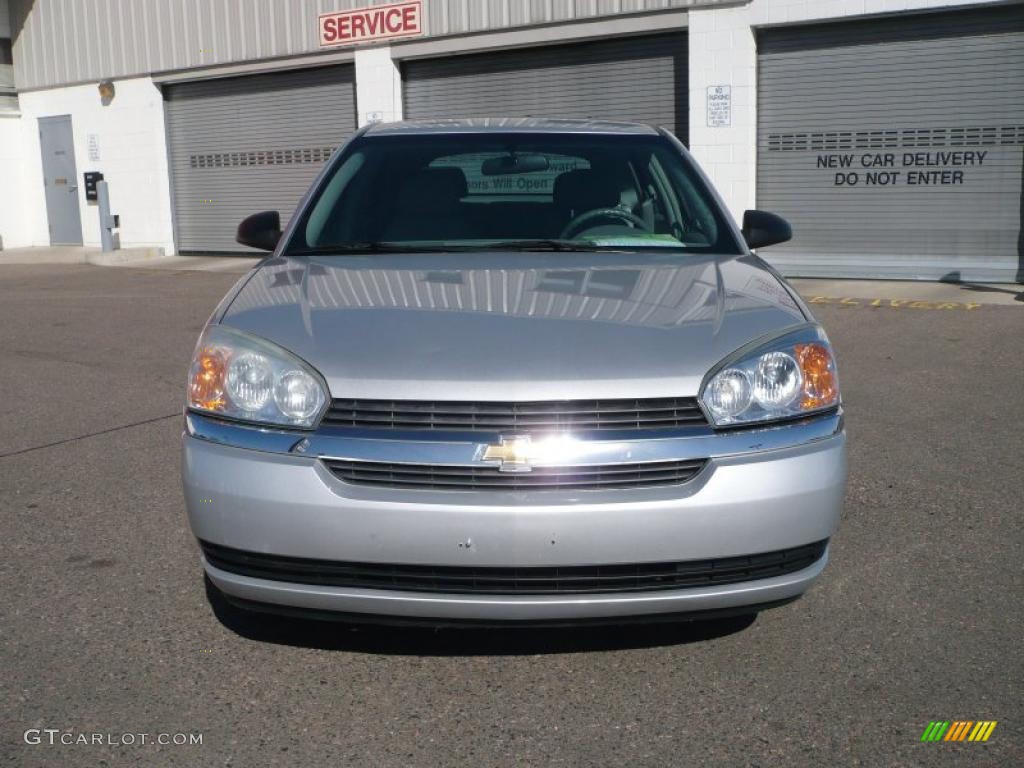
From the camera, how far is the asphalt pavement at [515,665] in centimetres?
271

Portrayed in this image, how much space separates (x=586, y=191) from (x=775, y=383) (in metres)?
1.51

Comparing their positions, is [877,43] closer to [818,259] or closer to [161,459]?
[818,259]

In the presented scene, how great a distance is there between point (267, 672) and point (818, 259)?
1141 cm

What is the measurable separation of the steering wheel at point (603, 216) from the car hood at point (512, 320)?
1.26 ft

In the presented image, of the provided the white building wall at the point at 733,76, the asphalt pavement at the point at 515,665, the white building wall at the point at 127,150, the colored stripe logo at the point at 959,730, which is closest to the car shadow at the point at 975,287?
the white building wall at the point at 733,76

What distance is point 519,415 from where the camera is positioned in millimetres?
2695

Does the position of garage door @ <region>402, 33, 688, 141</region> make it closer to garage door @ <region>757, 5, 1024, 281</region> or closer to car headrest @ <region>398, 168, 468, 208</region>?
garage door @ <region>757, 5, 1024, 281</region>

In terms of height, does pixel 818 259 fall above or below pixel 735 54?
below

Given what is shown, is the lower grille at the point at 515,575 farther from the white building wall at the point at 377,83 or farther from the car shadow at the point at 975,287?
the white building wall at the point at 377,83

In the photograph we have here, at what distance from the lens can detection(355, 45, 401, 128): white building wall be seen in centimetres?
1603

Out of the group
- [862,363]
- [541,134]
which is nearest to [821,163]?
[862,363]

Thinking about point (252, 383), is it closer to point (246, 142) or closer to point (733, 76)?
→ point (733, 76)

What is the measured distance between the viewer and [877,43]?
1257 cm

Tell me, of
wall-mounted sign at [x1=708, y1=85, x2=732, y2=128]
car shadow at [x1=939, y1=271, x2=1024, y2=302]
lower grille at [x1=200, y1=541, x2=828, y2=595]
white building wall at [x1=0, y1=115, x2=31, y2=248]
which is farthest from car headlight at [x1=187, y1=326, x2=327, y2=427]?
white building wall at [x1=0, y1=115, x2=31, y2=248]
